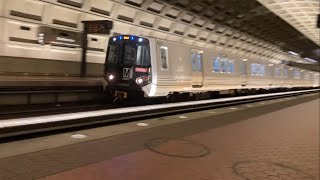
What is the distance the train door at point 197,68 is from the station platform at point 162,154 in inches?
300

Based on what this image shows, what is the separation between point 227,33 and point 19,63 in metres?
24.9

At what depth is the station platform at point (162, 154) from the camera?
4.98m

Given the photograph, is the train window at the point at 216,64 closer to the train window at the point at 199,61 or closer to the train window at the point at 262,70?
the train window at the point at 199,61

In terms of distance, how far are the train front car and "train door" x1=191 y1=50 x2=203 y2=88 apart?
375cm

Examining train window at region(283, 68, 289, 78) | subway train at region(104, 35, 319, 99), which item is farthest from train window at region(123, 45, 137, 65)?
train window at region(283, 68, 289, 78)

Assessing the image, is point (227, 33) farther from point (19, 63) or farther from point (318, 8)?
point (19, 63)

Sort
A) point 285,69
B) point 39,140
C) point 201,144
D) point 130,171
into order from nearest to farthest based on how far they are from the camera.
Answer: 1. point 130,171
2. point 39,140
3. point 201,144
4. point 285,69

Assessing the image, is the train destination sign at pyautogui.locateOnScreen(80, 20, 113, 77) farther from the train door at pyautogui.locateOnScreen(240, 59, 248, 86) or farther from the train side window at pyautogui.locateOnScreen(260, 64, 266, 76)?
the train side window at pyautogui.locateOnScreen(260, 64, 266, 76)

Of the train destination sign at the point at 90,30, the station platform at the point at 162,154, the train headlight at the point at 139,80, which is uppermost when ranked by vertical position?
the train destination sign at the point at 90,30

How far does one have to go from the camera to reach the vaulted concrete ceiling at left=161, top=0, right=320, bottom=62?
2966 centimetres

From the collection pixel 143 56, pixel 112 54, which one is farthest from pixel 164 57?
pixel 112 54

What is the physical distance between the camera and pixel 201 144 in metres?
7.19

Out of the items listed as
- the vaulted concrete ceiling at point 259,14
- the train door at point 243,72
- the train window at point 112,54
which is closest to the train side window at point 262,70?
the train door at point 243,72

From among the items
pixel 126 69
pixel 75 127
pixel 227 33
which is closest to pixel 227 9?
pixel 227 33
